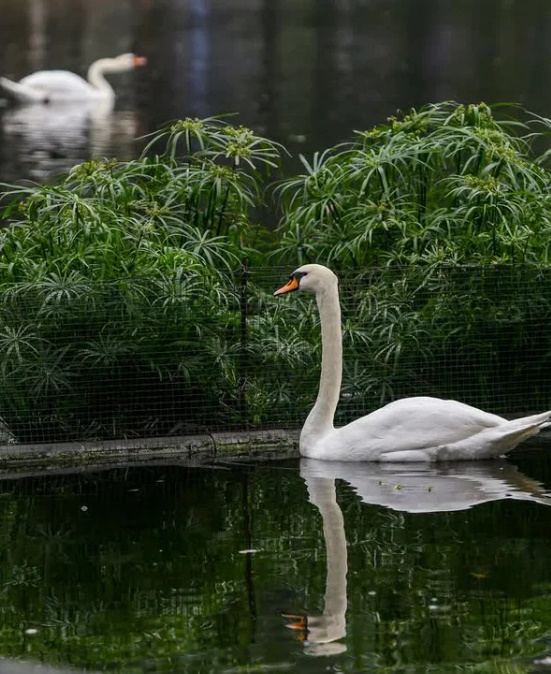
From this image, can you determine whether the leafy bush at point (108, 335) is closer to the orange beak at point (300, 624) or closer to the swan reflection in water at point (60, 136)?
the orange beak at point (300, 624)

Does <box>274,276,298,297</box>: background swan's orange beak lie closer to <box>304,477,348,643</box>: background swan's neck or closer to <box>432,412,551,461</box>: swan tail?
<box>304,477,348,643</box>: background swan's neck

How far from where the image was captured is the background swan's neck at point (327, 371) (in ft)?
34.2

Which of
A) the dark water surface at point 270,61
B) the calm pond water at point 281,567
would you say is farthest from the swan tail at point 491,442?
the dark water surface at point 270,61

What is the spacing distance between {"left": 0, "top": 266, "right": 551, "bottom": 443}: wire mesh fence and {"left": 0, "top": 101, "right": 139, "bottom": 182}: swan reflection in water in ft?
38.9

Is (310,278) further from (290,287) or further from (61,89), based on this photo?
(61,89)

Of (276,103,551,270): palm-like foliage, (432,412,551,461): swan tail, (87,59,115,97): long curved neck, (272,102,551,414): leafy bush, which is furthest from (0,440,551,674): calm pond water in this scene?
(87,59,115,97): long curved neck

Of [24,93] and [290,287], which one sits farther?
[24,93]

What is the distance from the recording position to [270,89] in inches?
1393

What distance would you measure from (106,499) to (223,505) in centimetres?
73

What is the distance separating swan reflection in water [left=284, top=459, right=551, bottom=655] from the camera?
8.77 meters

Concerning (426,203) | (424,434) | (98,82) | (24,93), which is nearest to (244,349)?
(424,434)

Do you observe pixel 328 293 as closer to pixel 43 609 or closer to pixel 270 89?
pixel 43 609

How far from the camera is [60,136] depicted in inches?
1096

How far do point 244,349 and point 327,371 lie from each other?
0.67 m
